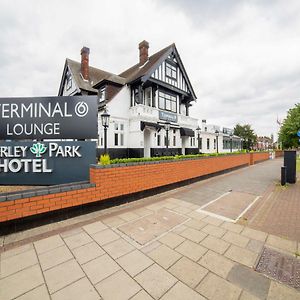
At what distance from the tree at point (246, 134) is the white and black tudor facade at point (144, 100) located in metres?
30.5

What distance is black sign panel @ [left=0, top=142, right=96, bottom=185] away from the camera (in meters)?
5.01

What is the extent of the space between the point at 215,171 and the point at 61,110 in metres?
9.65

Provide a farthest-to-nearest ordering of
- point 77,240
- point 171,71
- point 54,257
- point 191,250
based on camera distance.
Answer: point 171,71, point 77,240, point 191,250, point 54,257

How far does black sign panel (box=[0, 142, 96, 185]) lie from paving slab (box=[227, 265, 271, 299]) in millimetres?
4412

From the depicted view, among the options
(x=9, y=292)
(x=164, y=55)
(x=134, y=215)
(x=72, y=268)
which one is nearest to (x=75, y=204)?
(x=134, y=215)

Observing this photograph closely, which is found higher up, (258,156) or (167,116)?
(167,116)

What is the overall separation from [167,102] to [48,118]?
14.0 m

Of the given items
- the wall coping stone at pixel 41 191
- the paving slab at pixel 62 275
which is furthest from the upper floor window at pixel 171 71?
the paving slab at pixel 62 275

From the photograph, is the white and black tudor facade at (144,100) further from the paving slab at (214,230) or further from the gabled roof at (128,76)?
the paving slab at (214,230)

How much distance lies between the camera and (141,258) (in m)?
2.98

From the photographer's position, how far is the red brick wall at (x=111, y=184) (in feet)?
12.5

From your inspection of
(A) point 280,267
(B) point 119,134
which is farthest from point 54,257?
(B) point 119,134

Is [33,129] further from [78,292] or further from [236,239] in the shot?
[236,239]

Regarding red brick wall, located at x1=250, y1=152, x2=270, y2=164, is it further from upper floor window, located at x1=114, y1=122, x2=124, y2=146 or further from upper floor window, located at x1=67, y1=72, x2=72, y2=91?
upper floor window, located at x1=67, y1=72, x2=72, y2=91
